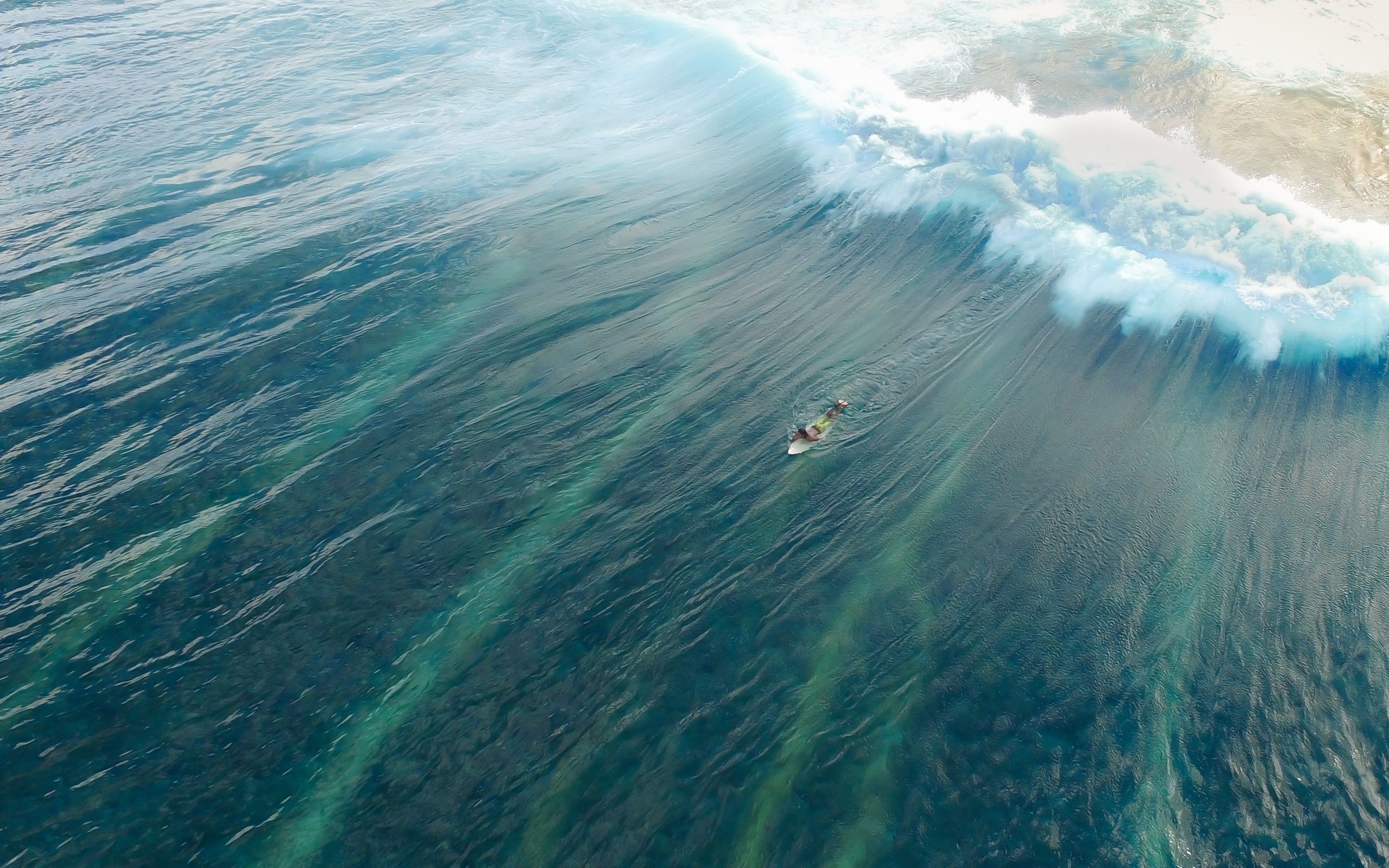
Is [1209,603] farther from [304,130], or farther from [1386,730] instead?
[304,130]

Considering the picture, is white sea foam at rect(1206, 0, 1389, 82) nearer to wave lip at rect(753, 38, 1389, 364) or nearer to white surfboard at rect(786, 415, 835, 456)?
wave lip at rect(753, 38, 1389, 364)

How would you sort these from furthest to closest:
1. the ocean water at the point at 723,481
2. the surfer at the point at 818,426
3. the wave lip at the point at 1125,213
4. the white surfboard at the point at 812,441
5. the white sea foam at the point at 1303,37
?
1. the white sea foam at the point at 1303,37
2. the wave lip at the point at 1125,213
3. the surfer at the point at 818,426
4. the white surfboard at the point at 812,441
5. the ocean water at the point at 723,481

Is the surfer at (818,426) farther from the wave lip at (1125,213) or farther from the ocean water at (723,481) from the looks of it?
the wave lip at (1125,213)

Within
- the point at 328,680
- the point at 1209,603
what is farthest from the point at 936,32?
the point at 328,680

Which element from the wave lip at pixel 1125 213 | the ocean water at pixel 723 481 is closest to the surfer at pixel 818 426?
the ocean water at pixel 723 481

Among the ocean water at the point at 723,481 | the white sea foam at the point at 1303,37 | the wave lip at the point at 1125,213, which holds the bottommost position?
the ocean water at the point at 723,481

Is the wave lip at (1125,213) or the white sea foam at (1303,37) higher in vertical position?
the white sea foam at (1303,37)

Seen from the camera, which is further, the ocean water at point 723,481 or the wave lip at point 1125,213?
the wave lip at point 1125,213
